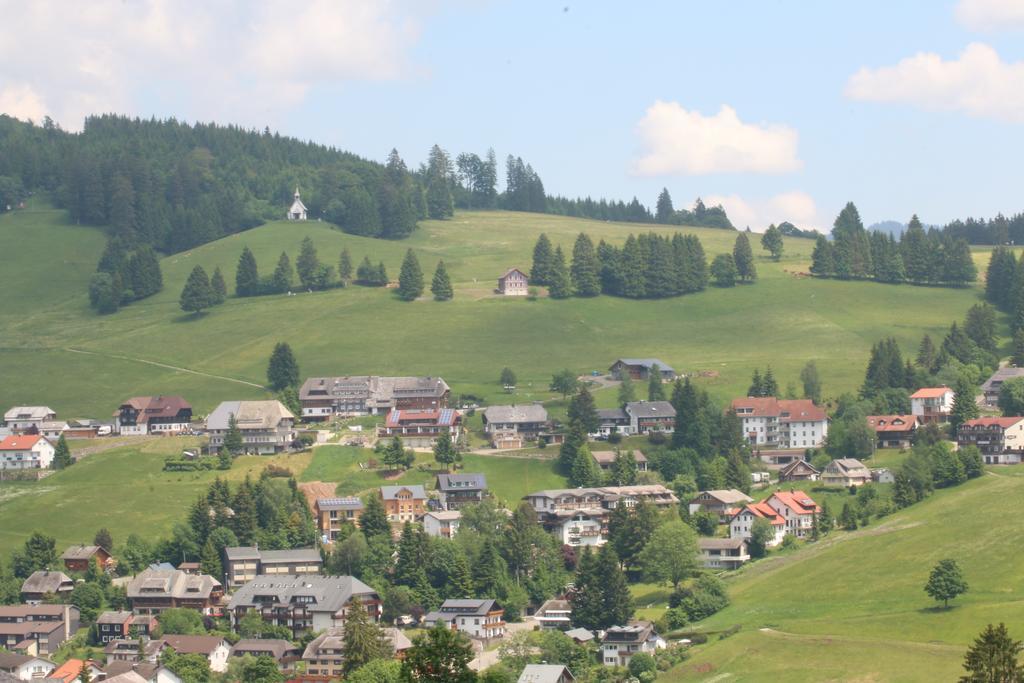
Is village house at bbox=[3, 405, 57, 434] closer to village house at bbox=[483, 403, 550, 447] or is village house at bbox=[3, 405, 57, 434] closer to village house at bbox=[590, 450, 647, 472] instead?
village house at bbox=[483, 403, 550, 447]

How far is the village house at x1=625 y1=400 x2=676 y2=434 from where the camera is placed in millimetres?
149375

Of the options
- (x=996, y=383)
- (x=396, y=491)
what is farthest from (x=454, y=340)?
(x=996, y=383)

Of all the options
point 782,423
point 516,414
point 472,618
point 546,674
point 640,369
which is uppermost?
point 640,369

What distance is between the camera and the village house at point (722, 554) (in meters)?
121

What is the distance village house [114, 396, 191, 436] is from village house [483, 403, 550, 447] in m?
28.0

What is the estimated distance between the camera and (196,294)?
7677 inches

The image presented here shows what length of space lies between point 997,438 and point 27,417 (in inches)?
3404

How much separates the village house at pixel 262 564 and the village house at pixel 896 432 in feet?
164

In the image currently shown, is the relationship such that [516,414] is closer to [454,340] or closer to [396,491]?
[396,491]

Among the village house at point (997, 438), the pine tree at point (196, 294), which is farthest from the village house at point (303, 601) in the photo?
the pine tree at point (196, 294)

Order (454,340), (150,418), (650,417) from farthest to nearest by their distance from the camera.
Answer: (454,340) → (150,418) → (650,417)

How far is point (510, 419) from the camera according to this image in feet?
488

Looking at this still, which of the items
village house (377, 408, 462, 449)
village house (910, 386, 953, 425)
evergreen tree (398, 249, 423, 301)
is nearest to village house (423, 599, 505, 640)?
village house (377, 408, 462, 449)

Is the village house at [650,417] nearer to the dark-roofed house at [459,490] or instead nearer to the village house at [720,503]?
the village house at [720,503]
